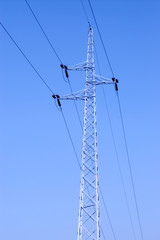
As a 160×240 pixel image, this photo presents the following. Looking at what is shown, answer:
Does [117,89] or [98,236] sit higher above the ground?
[117,89]

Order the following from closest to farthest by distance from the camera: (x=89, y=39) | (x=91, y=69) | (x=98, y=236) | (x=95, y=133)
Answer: (x=98, y=236), (x=95, y=133), (x=91, y=69), (x=89, y=39)

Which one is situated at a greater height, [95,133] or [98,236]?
[95,133]

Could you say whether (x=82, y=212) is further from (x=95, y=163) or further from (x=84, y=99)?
(x=84, y=99)

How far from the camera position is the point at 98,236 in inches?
598

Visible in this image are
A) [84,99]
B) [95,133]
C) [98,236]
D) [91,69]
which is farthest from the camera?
[91,69]

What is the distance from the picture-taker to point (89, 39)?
24.8m

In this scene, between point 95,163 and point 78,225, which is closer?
point 78,225

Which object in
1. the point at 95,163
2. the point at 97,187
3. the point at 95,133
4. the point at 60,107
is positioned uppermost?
the point at 60,107

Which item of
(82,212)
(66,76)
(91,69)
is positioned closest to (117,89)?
(91,69)

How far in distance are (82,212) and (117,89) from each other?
1012 cm

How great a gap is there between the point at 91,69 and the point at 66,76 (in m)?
2.09

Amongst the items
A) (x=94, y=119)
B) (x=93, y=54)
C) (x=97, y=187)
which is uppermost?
(x=93, y=54)

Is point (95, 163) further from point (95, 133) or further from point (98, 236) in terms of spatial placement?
point (98, 236)

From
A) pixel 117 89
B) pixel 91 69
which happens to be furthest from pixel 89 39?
pixel 117 89
